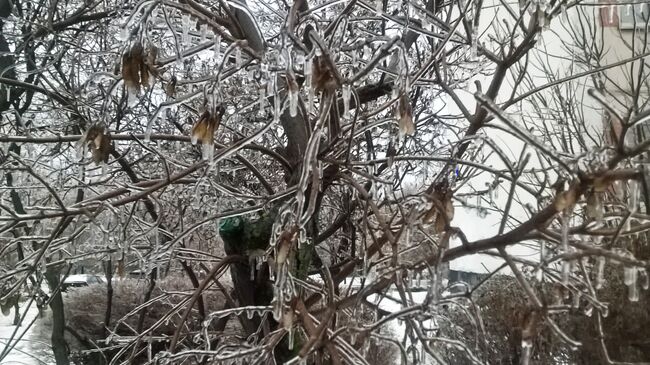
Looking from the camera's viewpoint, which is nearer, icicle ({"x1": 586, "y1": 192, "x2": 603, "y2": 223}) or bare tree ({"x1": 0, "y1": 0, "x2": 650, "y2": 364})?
icicle ({"x1": 586, "y1": 192, "x2": 603, "y2": 223})

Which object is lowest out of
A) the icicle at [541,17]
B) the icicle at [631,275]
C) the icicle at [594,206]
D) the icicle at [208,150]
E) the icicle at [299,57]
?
the icicle at [631,275]

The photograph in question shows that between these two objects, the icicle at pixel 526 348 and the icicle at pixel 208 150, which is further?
the icicle at pixel 208 150

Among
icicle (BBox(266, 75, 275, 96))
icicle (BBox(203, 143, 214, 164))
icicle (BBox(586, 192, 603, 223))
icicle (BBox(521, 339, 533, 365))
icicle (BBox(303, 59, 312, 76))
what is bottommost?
icicle (BBox(521, 339, 533, 365))

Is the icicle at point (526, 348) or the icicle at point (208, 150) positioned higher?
the icicle at point (208, 150)

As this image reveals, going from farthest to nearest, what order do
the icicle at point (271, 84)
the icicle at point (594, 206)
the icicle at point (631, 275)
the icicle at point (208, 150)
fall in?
the icicle at point (271, 84) → the icicle at point (208, 150) → the icicle at point (631, 275) → the icicle at point (594, 206)

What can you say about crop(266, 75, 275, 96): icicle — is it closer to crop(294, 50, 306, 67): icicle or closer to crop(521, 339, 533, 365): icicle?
crop(294, 50, 306, 67): icicle

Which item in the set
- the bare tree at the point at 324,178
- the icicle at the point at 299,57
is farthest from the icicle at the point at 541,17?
the icicle at the point at 299,57

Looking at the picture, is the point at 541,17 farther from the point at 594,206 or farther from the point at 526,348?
the point at 526,348

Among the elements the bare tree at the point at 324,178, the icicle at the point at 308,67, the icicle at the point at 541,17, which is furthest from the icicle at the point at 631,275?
the icicle at the point at 308,67

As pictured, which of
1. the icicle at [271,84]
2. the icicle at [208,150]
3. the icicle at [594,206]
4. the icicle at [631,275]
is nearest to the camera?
the icicle at [594,206]

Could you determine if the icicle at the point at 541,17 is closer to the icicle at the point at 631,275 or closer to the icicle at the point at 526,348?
the icicle at the point at 631,275

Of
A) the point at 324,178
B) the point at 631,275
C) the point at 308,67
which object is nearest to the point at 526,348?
the point at 631,275

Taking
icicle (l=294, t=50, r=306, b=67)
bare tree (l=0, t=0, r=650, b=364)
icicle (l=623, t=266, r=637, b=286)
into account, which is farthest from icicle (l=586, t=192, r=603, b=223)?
icicle (l=294, t=50, r=306, b=67)

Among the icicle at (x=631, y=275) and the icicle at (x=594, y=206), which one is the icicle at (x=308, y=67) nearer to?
the icicle at (x=594, y=206)
